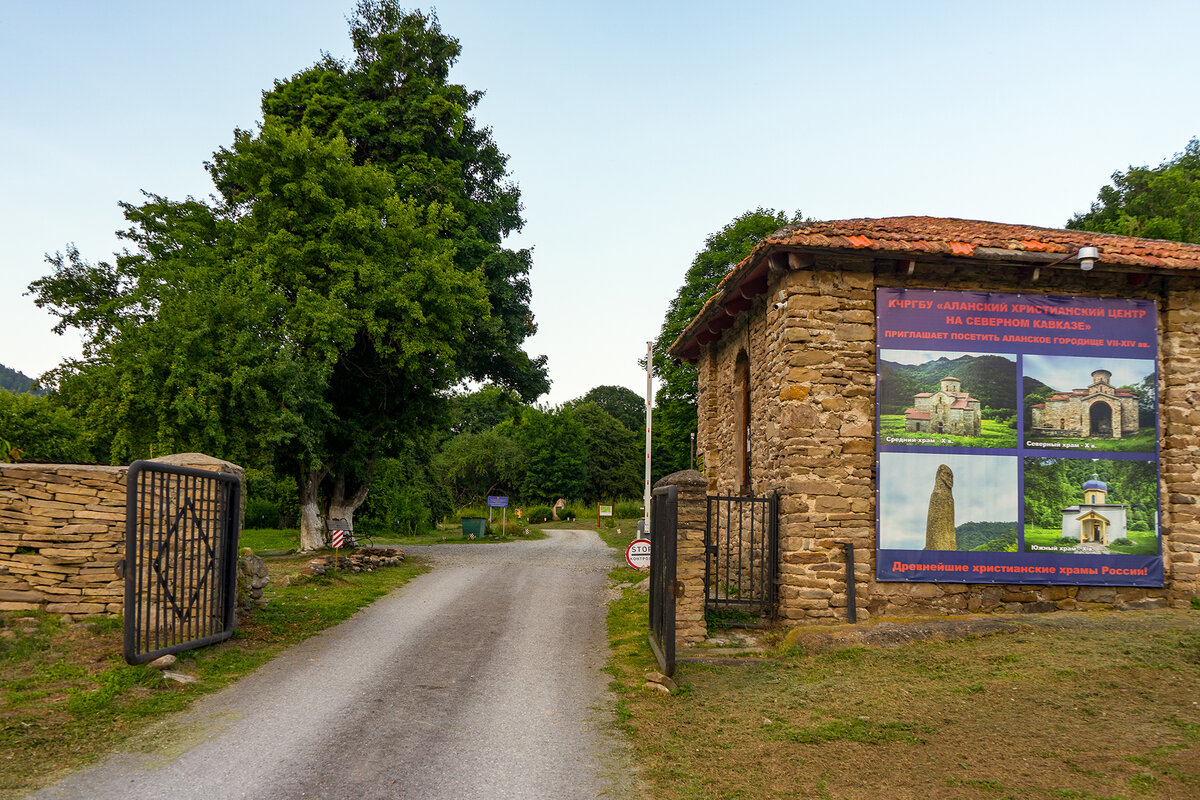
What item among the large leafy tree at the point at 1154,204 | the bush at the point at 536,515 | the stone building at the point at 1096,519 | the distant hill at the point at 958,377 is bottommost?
the bush at the point at 536,515

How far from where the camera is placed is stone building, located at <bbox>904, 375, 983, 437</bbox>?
962cm

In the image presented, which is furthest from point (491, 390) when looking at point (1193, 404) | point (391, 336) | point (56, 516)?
point (1193, 404)

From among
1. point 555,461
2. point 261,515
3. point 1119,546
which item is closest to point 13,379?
point 555,461

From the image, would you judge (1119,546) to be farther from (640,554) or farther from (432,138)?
(432,138)

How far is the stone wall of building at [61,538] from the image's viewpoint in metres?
8.17

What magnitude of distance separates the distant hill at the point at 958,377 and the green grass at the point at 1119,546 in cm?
159

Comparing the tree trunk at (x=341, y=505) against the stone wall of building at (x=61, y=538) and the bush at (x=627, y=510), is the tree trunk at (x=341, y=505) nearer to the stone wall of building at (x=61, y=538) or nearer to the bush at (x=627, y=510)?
the stone wall of building at (x=61, y=538)

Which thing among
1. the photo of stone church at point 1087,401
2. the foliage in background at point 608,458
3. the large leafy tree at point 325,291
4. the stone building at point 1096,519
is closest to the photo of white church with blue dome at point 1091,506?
the stone building at point 1096,519

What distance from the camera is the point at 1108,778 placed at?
191 inches

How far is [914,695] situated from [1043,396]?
485cm

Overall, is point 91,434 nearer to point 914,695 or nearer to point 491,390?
point 491,390

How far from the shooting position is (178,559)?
831cm

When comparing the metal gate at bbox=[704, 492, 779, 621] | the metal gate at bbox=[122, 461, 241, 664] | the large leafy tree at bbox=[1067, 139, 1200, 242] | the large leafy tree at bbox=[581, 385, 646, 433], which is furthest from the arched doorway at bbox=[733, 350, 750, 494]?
the large leafy tree at bbox=[581, 385, 646, 433]

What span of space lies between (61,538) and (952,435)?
1044cm
